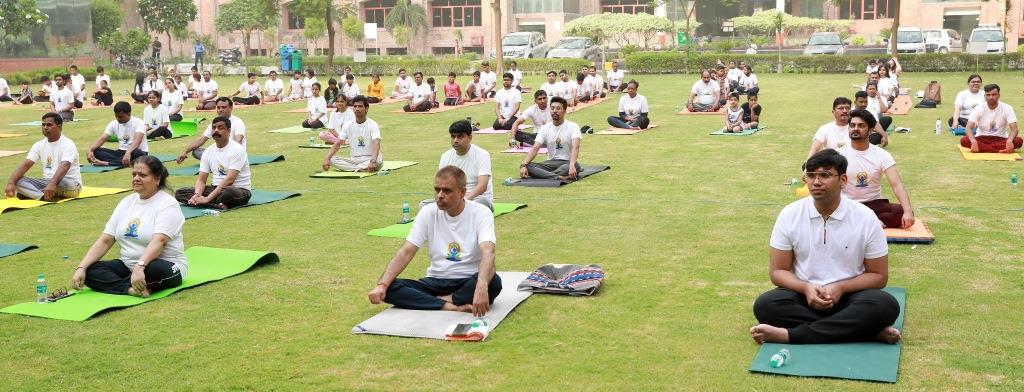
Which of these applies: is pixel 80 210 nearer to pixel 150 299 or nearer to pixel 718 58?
pixel 150 299

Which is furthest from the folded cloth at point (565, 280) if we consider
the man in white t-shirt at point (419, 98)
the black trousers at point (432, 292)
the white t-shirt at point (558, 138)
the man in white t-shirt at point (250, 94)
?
the man in white t-shirt at point (250, 94)

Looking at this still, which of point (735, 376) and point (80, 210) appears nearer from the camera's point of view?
point (735, 376)

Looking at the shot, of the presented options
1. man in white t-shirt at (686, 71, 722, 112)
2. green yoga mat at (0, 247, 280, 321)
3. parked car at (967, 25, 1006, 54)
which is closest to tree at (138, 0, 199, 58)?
parked car at (967, 25, 1006, 54)

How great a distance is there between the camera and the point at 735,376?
238 inches

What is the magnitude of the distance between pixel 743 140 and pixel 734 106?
146cm

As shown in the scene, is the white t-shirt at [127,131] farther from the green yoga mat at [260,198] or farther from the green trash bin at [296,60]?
the green trash bin at [296,60]

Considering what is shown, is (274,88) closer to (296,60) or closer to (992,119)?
(296,60)

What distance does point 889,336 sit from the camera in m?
6.47

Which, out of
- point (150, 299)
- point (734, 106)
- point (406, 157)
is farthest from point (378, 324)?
point (734, 106)

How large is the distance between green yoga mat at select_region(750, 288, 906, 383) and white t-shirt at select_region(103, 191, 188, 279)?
4.50 metres

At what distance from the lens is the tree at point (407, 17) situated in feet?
231

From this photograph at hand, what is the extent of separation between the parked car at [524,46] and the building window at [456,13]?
18.7m

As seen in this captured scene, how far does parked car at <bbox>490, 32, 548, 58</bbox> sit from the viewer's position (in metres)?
51.9

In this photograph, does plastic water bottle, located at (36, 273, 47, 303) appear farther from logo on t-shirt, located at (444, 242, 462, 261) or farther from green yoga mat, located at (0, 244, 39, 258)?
logo on t-shirt, located at (444, 242, 462, 261)
